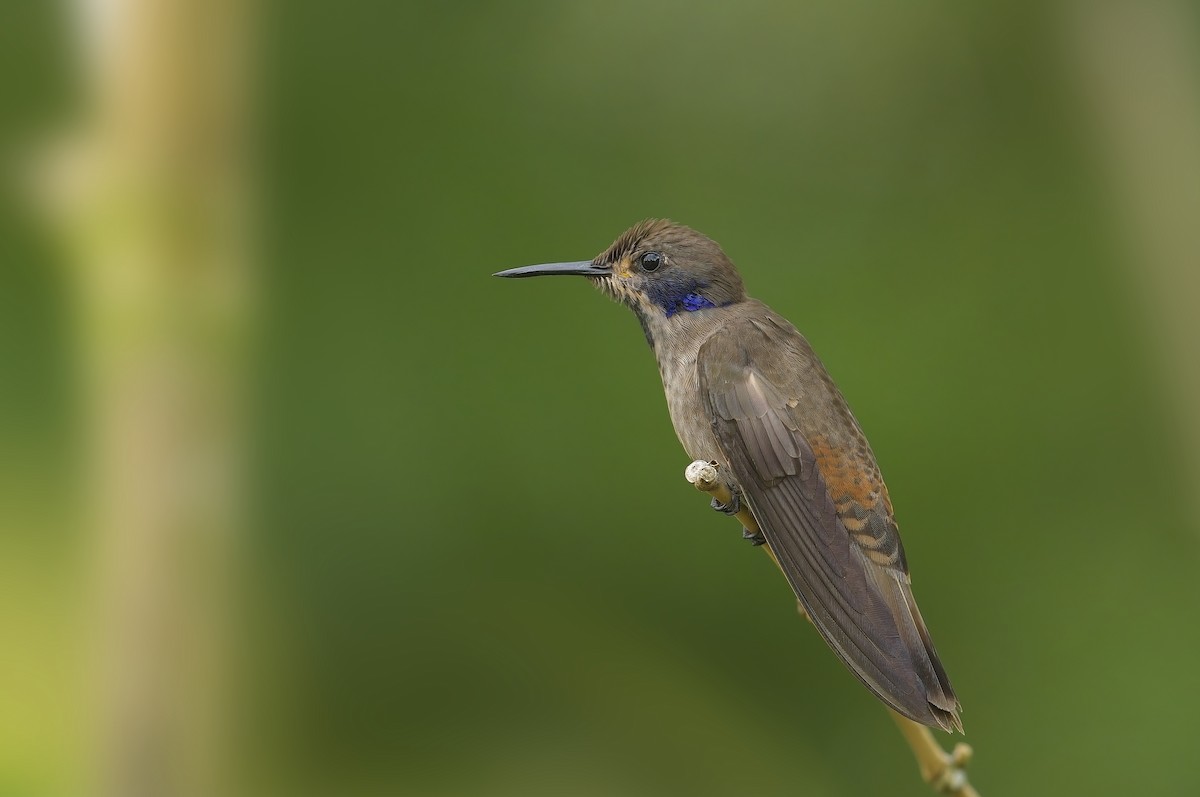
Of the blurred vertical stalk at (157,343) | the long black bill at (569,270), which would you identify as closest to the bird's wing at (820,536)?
the long black bill at (569,270)

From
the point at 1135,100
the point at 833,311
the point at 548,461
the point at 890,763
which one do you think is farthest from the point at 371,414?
the point at 1135,100

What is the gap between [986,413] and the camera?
3.96 m

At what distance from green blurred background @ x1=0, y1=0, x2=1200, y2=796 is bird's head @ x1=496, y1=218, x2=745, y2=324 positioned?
1.78m

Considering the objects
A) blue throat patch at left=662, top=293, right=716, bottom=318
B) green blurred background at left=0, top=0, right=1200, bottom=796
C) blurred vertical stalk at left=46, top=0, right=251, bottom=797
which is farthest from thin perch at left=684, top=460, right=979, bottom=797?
green blurred background at left=0, top=0, right=1200, bottom=796

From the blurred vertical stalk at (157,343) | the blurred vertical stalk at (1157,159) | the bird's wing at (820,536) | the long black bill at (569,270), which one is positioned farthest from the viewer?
the blurred vertical stalk at (1157,159)

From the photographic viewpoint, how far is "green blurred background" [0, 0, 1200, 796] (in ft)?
12.2

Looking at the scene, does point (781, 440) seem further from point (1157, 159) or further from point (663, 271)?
point (1157, 159)

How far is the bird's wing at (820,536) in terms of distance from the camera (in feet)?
4.50

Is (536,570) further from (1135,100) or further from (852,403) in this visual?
(1135,100)

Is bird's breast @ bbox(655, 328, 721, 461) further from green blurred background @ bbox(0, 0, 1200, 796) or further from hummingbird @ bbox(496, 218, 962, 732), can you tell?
green blurred background @ bbox(0, 0, 1200, 796)

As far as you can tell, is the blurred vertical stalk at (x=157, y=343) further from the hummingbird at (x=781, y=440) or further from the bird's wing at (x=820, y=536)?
the bird's wing at (x=820, y=536)

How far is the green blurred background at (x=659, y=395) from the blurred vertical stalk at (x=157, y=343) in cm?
90

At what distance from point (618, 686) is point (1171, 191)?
2334 mm

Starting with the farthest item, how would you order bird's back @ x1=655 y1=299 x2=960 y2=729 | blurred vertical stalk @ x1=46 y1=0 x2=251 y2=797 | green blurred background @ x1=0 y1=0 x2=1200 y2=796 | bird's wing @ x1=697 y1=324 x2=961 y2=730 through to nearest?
1. green blurred background @ x1=0 y1=0 x2=1200 y2=796
2. blurred vertical stalk @ x1=46 y1=0 x2=251 y2=797
3. bird's back @ x1=655 y1=299 x2=960 y2=729
4. bird's wing @ x1=697 y1=324 x2=961 y2=730
